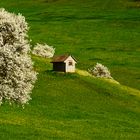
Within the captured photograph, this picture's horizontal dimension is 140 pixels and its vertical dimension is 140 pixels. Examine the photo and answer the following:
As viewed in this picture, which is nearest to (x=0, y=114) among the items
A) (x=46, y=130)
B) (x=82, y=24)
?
(x=46, y=130)

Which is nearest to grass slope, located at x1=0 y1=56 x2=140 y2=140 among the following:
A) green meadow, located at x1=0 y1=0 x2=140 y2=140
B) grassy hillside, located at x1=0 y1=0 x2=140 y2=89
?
green meadow, located at x1=0 y1=0 x2=140 y2=140

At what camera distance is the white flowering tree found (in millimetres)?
41438

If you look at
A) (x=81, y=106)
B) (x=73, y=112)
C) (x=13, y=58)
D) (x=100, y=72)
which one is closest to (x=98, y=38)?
(x=100, y=72)

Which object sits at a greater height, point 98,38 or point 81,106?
point 98,38

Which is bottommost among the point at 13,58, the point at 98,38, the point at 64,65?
the point at 64,65

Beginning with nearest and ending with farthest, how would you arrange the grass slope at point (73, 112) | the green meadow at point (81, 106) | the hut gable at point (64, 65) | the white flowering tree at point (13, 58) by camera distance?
the white flowering tree at point (13, 58) → the grass slope at point (73, 112) → the green meadow at point (81, 106) → the hut gable at point (64, 65)

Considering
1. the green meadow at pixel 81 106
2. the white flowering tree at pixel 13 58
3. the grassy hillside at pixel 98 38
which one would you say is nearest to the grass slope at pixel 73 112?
the green meadow at pixel 81 106

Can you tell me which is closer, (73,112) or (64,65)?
(73,112)

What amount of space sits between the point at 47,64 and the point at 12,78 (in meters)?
51.8

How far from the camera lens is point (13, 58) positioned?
41625 millimetres

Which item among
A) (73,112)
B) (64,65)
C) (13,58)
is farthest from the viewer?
(64,65)

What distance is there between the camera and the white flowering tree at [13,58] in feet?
136

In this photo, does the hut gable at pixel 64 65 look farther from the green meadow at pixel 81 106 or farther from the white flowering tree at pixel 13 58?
the white flowering tree at pixel 13 58

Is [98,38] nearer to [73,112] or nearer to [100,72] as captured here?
[100,72]
